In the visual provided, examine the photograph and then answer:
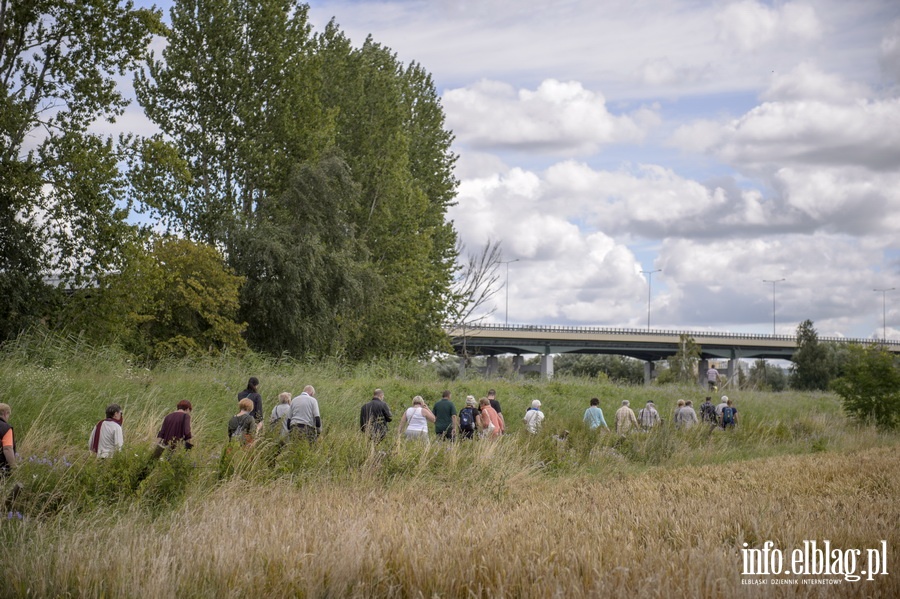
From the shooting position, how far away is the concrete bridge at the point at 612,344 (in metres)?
92.5

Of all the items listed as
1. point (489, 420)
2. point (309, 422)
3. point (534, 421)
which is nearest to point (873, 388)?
point (534, 421)

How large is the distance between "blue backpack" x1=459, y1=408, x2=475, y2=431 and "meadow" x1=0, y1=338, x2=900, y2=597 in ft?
3.57

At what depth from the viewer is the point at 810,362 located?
267 ft

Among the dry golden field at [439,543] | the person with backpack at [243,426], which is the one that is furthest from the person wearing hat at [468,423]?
the dry golden field at [439,543]

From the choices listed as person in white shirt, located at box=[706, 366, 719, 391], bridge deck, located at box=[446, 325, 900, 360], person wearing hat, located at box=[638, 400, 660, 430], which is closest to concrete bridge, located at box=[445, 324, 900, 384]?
bridge deck, located at box=[446, 325, 900, 360]

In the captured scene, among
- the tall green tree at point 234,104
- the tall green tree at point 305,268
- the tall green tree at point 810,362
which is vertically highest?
the tall green tree at point 234,104

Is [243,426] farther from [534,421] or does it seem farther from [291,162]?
[291,162]

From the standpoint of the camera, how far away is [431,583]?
6.79 meters

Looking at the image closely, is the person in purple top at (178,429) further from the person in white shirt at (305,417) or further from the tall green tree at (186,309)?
the tall green tree at (186,309)

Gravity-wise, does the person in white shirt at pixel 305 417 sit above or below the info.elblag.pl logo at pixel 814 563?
above

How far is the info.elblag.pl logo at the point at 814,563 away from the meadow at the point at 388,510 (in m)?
0.12

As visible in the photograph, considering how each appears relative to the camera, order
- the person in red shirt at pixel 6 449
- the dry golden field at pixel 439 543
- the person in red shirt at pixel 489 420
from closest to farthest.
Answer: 1. the dry golden field at pixel 439 543
2. the person in red shirt at pixel 6 449
3. the person in red shirt at pixel 489 420

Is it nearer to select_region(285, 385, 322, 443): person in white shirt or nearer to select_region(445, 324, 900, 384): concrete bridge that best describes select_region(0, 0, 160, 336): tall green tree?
select_region(285, 385, 322, 443): person in white shirt

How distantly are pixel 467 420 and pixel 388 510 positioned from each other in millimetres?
9335
